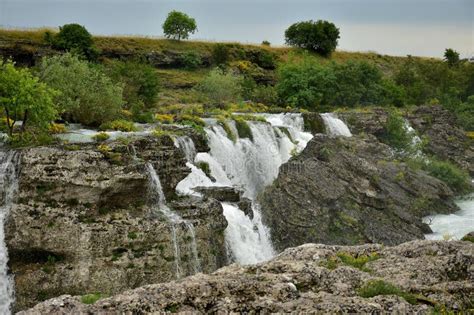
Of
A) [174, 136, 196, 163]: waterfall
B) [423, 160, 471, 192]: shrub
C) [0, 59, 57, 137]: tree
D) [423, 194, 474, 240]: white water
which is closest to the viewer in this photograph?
[0, 59, 57, 137]: tree

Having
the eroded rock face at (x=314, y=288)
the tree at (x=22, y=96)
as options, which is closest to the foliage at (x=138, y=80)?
the tree at (x=22, y=96)

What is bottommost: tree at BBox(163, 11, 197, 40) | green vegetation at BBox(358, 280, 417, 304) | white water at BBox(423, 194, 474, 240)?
white water at BBox(423, 194, 474, 240)

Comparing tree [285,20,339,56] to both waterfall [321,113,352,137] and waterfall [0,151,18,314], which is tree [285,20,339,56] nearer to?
waterfall [321,113,352,137]

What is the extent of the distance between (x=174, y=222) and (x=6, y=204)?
577 centimetres

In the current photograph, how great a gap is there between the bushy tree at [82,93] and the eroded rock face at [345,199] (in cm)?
1128

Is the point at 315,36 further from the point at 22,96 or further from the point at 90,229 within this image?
the point at 90,229

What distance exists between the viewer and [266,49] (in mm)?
78500

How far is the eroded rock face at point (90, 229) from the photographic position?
57.6 feet

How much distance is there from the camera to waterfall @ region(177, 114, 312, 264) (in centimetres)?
2236

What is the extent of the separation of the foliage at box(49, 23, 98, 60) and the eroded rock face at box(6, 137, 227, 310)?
3769 centimetres

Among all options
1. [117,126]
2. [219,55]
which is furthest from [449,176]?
[219,55]

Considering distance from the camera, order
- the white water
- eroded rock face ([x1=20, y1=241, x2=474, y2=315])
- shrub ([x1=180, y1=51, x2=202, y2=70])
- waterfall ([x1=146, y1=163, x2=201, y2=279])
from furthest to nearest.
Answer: shrub ([x1=180, y1=51, x2=202, y2=70])
the white water
waterfall ([x1=146, y1=163, x2=201, y2=279])
eroded rock face ([x1=20, y1=241, x2=474, y2=315])

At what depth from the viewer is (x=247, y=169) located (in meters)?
30.6

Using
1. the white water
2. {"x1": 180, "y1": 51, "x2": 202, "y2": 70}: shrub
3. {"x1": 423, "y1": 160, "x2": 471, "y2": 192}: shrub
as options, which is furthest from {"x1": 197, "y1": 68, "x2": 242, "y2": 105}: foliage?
the white water
